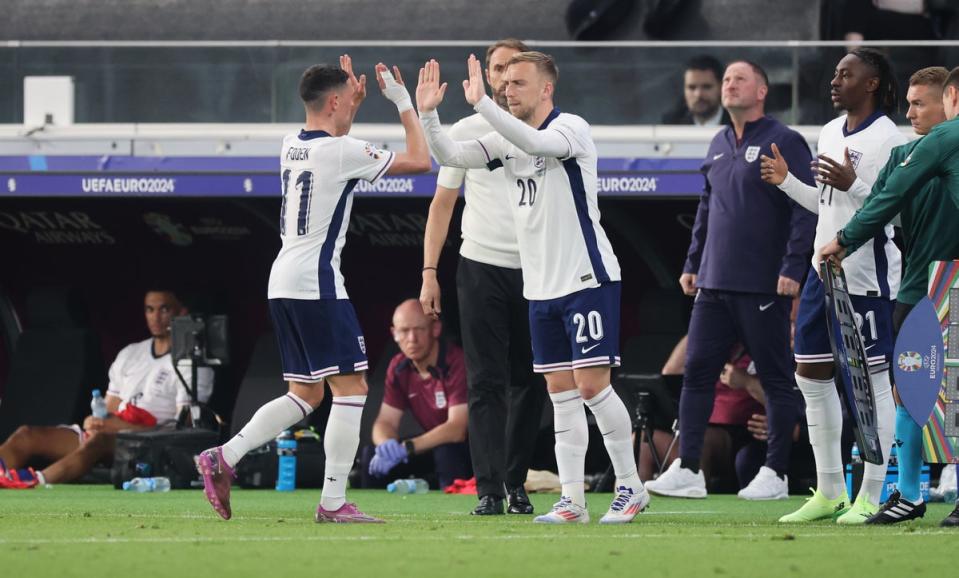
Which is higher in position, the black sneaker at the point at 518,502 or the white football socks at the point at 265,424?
the white football socks at the point at 265,424

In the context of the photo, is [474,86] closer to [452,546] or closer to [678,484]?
[452,546]

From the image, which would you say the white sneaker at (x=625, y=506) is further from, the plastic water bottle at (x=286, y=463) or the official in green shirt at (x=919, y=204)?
the plastic water bottle at (x=286, y=463)

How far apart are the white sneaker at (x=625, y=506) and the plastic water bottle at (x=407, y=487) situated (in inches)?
148

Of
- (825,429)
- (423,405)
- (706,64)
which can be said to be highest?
(706,64)

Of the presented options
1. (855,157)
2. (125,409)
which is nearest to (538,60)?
(855,157)

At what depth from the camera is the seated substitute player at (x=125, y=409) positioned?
11.3 m

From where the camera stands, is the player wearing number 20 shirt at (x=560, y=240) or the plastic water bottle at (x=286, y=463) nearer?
the player wearing number 20 shirt at (x=560, y=240)

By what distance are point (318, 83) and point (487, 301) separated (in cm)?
116

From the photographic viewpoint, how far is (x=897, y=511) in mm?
6484

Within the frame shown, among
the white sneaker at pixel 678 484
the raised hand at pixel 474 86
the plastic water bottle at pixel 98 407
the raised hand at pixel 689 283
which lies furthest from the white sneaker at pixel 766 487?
the plastic water bottle at pixel 98 407

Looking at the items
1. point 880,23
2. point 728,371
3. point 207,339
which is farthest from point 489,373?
point 880,23

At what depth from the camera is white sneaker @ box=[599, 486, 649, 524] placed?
661cm

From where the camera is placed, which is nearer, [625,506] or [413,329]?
[625,506]

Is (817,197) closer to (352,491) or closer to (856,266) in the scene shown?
(856,266)
